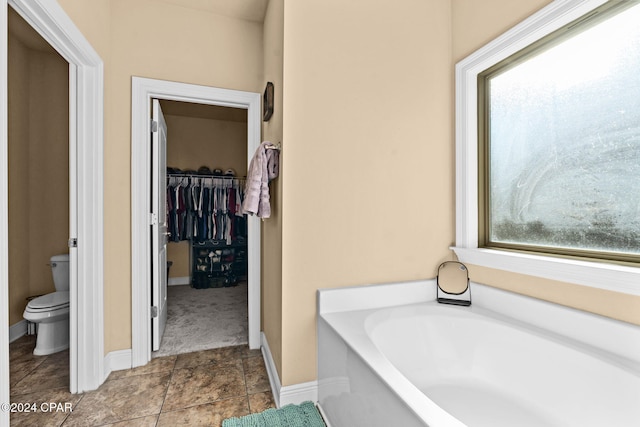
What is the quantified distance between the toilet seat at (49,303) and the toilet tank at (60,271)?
182mm

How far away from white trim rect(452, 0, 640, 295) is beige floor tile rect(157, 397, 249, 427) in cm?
163

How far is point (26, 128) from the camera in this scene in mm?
2621

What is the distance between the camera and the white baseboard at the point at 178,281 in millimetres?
4457

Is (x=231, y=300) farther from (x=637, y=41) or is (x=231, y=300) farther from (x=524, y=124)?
(x=637, y=41)

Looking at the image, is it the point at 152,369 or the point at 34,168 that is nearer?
the point at 152,369

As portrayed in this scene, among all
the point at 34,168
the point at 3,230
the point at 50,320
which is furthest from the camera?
the point at 34,168

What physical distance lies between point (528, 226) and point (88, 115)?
8.84 feet

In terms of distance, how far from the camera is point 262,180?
1721 millimetres

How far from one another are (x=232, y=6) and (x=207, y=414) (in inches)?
110

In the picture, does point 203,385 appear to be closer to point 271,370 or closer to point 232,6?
point 271,370

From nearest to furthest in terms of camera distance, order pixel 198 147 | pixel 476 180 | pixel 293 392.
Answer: pixel 293 392 → pixel 476 180 → pixel 198 147

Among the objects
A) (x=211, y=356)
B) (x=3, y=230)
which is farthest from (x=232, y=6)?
(x=211, y=356)

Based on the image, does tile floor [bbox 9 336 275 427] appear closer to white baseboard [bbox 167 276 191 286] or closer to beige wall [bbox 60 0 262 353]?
beige wall [bbox 60 0 262 353]

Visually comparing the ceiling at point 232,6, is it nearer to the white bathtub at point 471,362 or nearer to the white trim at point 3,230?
the white trim at point 3,230
